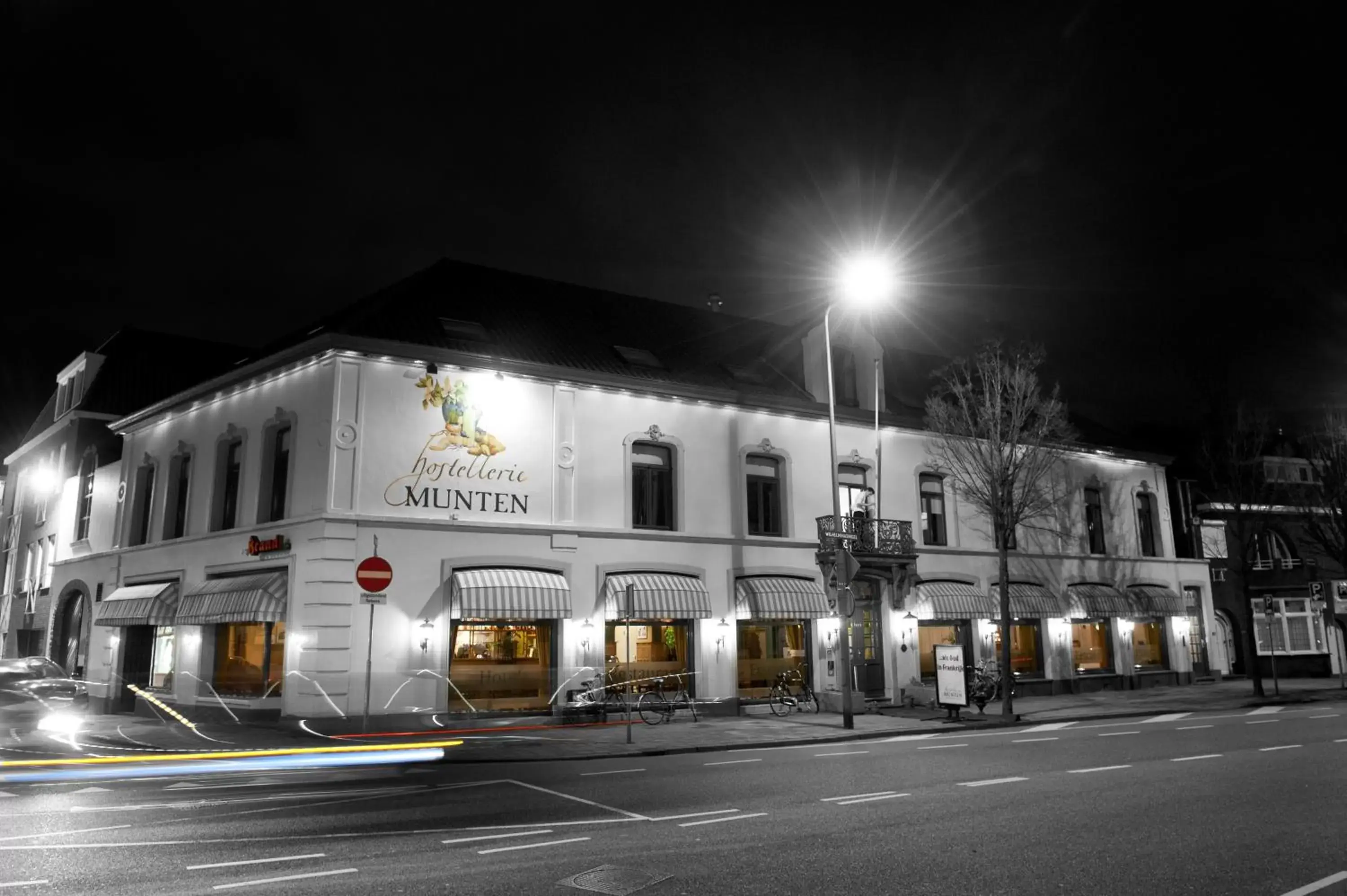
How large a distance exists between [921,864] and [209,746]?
14804 mm

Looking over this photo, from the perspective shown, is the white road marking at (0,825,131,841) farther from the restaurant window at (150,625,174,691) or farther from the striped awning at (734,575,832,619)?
the striped awning at (734,575,832,619)

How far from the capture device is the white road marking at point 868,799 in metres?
10.9

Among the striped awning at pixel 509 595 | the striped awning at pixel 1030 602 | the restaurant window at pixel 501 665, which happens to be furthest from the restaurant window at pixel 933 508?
the restaurant window at pixel 501 665

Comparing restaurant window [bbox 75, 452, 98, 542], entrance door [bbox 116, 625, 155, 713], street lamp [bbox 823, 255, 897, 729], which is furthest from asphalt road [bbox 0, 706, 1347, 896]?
restaurant window [bbox 75, 452, 98, 542]

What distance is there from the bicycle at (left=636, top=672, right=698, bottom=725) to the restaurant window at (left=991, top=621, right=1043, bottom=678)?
42.1 ft

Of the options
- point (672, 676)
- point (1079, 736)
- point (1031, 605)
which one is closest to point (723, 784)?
point (1079, 736)

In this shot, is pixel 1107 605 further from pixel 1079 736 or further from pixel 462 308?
pixel 462 308

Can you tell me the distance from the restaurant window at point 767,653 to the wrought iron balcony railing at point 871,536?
8.57ft

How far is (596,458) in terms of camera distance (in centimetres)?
2475

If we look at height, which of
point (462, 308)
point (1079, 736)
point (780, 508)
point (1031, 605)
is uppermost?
point (462, 308)

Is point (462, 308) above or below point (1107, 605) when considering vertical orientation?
above

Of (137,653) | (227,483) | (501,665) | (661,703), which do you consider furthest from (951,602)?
(137,653)

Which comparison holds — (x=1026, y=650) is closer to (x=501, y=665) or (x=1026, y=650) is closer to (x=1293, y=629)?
(x=1293, y=629)

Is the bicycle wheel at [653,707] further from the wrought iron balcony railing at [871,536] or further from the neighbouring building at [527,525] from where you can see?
the wrought iron balcony railing at [871,536]
